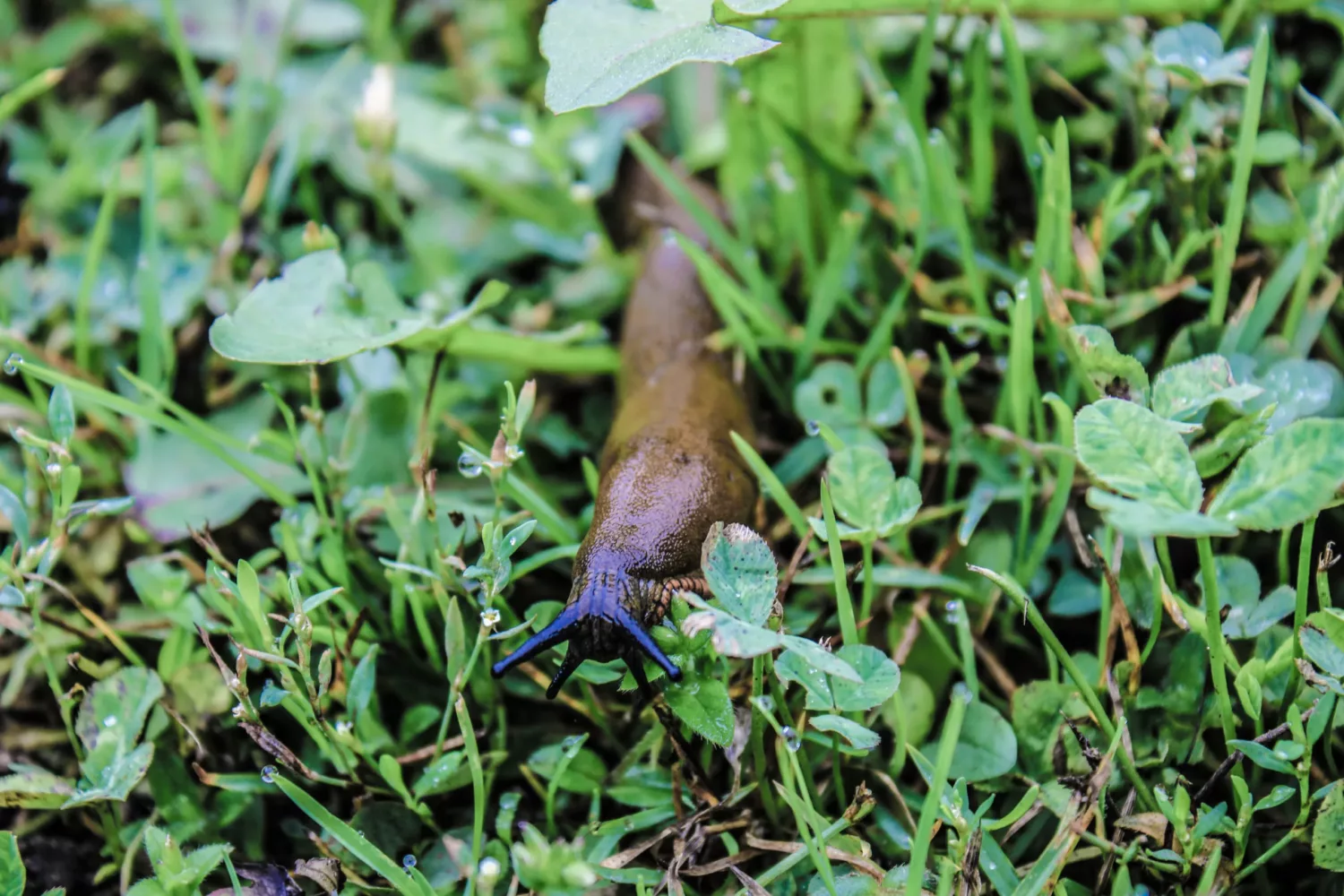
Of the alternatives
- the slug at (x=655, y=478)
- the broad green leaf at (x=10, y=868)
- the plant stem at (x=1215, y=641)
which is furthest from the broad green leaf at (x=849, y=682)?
the broad green leaf at (x=10, y=868)

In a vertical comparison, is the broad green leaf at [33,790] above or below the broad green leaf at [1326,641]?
below

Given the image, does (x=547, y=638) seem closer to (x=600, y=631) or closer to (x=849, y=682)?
(x=600, y=631)

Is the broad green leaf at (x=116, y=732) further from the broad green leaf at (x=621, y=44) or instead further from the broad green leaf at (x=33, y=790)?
Result: the broad green leaf at (x=621, y=44)

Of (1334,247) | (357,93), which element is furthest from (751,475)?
(357,93)

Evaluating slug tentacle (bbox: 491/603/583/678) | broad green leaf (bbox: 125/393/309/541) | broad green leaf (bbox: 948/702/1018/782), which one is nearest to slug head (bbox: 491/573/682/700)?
slug tentacle (bbox: 491/603/583/678)

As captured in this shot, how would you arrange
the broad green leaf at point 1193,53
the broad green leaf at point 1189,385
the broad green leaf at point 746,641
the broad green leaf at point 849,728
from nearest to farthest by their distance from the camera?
the broad green leaf at point 746,641, the broad green leaf at point 849,728, the broad green leaf at point 1189,385, the broad green leaf at point 1193,53

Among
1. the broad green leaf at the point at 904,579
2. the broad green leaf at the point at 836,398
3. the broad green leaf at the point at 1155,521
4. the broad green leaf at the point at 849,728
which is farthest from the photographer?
the broad green leaf at the point at 836,398
